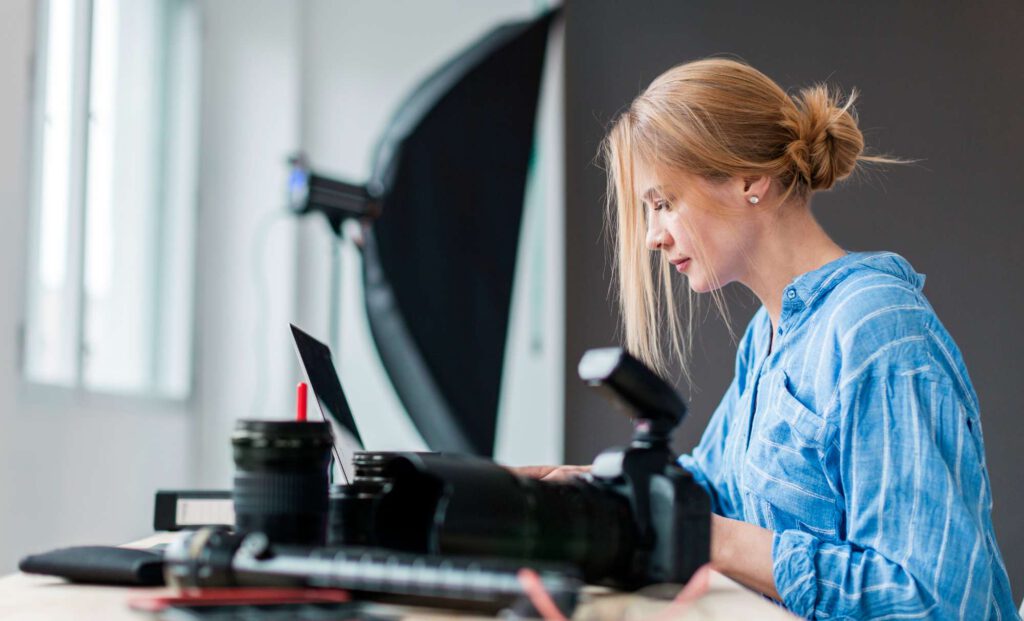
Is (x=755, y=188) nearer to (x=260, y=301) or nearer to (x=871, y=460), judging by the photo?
(x=871, y=460)

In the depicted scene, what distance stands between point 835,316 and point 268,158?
2.24 m

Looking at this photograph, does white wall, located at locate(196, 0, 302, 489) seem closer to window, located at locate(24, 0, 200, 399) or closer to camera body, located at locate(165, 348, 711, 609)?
window, located at locate(24, 0, 200, 399)

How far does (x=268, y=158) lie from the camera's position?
300 cm

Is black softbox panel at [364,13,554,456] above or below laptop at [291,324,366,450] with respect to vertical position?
above

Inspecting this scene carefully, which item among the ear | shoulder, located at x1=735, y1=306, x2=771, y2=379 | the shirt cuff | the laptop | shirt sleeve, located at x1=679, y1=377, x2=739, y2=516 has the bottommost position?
the shirt cuff

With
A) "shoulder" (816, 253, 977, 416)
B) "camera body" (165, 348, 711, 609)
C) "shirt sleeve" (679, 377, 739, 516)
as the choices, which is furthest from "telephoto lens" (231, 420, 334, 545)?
"shirt sleeve" (679, 377, 739, 516)

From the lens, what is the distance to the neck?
1.27 m

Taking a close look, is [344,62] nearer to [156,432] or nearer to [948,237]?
[156,432]

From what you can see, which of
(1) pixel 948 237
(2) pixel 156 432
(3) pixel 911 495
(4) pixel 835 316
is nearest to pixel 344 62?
(2) pixel 156 432

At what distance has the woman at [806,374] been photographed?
926 mm

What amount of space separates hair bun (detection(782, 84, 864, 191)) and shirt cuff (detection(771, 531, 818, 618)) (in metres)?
0.51

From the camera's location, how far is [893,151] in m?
2.07

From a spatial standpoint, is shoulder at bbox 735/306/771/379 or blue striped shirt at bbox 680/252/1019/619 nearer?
blue striped shirt at bbox 680/252/1019/619

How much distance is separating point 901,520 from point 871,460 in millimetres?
63
